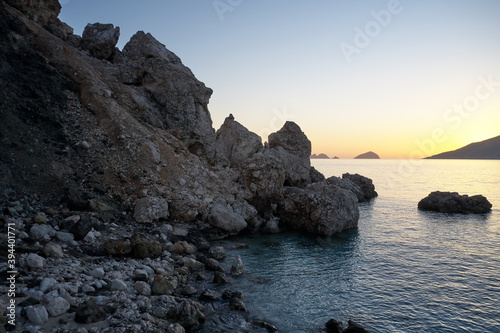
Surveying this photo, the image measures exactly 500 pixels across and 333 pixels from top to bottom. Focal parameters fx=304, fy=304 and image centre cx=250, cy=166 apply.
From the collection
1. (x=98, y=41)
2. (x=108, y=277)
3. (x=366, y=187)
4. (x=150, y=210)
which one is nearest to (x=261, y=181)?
(x=150, y=210)

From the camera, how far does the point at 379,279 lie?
17.5m

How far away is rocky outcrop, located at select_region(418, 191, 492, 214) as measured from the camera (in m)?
39.5

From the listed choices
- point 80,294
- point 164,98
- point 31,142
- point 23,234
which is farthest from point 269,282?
point 164,98

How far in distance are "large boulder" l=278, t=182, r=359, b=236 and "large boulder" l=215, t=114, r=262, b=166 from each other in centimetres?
1530

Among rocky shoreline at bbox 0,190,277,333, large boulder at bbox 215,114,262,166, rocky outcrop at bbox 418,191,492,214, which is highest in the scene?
large boulder at bbox 215,114,262,166

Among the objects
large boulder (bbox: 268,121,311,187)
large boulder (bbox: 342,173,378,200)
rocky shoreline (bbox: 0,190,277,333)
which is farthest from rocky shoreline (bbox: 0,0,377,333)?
large boulder (bbox: 342,173,378,200)

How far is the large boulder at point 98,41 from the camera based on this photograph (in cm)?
3569

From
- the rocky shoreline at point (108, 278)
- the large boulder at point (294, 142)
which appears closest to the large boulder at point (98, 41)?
the rocky shoreline at point (108, 278)

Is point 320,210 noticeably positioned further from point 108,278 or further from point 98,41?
point 98,41

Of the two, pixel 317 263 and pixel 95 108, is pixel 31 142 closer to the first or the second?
pixel 95 108

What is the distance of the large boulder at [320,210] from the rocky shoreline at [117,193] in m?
0.11

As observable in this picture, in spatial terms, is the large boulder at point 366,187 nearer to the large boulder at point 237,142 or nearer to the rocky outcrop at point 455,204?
the rocky outcrop at point 455,204

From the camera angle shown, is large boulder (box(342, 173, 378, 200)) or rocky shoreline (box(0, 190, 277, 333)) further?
large boulder (box(342, 173, 378, 200))

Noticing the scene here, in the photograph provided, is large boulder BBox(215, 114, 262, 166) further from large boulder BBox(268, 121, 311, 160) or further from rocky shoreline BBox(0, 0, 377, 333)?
large boulder BBox(268, 121, 311, 160)
